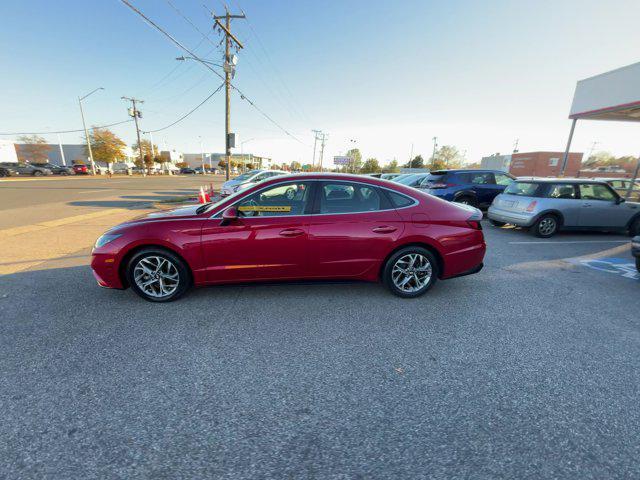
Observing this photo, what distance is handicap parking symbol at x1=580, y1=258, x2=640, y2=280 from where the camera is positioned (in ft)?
17.0

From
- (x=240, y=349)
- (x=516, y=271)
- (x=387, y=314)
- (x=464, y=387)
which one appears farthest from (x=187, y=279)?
(x=516, y=271)

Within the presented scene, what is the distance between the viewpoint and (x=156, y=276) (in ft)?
11.7

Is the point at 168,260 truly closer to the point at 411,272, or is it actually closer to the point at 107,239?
the point at 107,239

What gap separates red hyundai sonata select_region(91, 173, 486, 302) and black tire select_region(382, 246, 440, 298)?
0.04 ft

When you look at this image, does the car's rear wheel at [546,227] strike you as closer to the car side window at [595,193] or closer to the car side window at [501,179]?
the car side window at [595,193]

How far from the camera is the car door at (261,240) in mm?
3479

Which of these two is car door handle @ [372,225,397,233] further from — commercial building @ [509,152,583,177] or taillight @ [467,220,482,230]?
commercial building @ [509,152,583,177]

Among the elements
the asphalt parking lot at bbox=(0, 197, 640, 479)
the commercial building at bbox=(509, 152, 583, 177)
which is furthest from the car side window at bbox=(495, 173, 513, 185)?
the commercial building at bbox=(509, 152, 583, 177)

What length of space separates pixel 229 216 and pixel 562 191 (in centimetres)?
858

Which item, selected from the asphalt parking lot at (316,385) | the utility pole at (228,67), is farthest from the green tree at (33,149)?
the asphalt parking lot at (316,385)

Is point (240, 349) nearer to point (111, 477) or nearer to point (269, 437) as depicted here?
point (269, 437)

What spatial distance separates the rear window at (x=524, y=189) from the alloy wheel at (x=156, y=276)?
8579 mm

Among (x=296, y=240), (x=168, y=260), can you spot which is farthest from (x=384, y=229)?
(x=168, y=260)

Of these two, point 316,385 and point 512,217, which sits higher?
point 512,217
